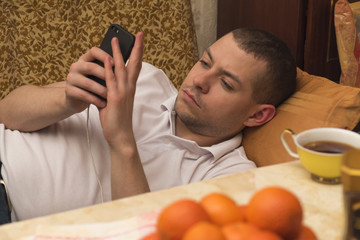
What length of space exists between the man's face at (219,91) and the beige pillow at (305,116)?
0.33 ft

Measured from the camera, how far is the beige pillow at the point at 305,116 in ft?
→ 4.23

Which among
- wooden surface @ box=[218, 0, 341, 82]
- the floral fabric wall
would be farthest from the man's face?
the floral fabric wall

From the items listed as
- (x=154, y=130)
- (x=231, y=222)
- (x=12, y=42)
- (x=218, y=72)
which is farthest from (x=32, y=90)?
(x=231, y=222)

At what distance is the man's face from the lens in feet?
4.46

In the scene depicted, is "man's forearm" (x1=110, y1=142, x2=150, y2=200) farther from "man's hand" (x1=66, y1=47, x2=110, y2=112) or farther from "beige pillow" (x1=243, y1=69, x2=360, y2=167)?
"beige pillow" (x1=243, y1=69, x2=360, y2=167)

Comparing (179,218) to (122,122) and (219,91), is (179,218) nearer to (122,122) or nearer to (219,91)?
(122,122)

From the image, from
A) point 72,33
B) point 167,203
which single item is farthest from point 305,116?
point 72,33

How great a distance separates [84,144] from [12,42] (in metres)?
0.89

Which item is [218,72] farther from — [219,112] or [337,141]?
[337,141]

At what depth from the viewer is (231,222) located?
1.64 feet

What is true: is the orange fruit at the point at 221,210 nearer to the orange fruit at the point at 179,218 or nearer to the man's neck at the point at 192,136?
the orange fruit at the point at 179,218

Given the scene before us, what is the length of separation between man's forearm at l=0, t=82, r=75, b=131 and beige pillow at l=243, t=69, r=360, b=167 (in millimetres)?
588

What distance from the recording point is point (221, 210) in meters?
0.50

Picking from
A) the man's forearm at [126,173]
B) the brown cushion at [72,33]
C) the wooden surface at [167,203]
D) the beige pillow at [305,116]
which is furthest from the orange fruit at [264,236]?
the brown cushion at [72,33]
